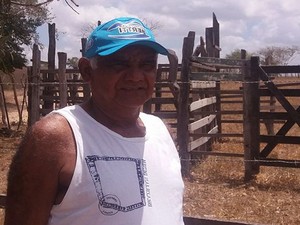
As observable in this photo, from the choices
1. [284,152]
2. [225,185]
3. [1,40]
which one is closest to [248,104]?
[225,185]

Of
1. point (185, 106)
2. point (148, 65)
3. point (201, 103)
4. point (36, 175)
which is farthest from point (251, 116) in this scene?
point (36, 175)

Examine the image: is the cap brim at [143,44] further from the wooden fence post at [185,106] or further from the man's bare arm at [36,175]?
the wooden fence post at [185,106]

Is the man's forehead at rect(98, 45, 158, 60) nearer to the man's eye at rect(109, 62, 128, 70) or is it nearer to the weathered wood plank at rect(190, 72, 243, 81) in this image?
the man's eye at rect(109, 62, 128, 70)

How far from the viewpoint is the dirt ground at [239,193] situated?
18.9 ft

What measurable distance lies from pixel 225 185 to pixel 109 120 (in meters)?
5.80

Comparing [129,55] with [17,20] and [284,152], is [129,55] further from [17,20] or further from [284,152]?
[17,20]

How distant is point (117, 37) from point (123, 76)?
15cm

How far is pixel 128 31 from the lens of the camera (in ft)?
5.38

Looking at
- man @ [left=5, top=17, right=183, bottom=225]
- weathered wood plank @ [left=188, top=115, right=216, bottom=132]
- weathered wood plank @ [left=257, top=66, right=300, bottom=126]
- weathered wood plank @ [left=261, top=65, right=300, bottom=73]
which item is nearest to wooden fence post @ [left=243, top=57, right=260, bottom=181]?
weathered wood plank @ [left=257, top=66, right=300, bottom=126]

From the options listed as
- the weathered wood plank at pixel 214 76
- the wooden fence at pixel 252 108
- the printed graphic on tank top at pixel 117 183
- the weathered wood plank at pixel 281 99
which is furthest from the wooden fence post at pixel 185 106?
the printed graphic on tank top at pixel 117 183

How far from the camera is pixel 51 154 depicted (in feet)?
4.75

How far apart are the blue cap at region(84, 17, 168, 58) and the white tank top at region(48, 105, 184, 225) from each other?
0.22 metres

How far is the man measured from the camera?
146 cm

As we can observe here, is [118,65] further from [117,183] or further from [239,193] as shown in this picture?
[239,193]
